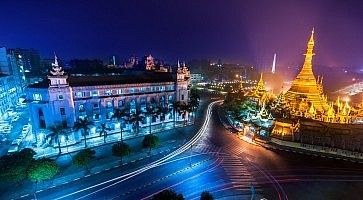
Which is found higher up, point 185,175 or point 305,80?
point 305,80

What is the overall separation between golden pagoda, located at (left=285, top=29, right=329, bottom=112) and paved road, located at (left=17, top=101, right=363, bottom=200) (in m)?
29.0

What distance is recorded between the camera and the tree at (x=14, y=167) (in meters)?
41.7

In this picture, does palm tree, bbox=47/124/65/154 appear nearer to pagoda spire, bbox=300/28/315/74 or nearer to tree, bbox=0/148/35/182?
tree, bbox=0/148/35/182

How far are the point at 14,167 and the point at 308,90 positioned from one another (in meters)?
84.6

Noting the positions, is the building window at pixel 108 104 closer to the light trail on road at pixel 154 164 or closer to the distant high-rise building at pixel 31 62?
the light trail on road at pixel 154 164

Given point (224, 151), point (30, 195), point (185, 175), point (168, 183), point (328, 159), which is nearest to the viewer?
point (30, 195)

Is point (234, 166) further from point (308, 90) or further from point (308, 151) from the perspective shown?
point (308, 90)

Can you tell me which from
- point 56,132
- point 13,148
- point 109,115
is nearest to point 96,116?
point 109,115

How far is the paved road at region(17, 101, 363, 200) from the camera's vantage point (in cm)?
4216

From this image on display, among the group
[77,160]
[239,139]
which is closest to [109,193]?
[77,160]

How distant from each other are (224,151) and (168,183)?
20.5m

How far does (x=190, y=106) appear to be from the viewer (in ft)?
269

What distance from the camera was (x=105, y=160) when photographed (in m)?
55.3

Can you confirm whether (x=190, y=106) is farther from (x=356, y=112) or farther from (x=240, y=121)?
(x=356, y=112)
